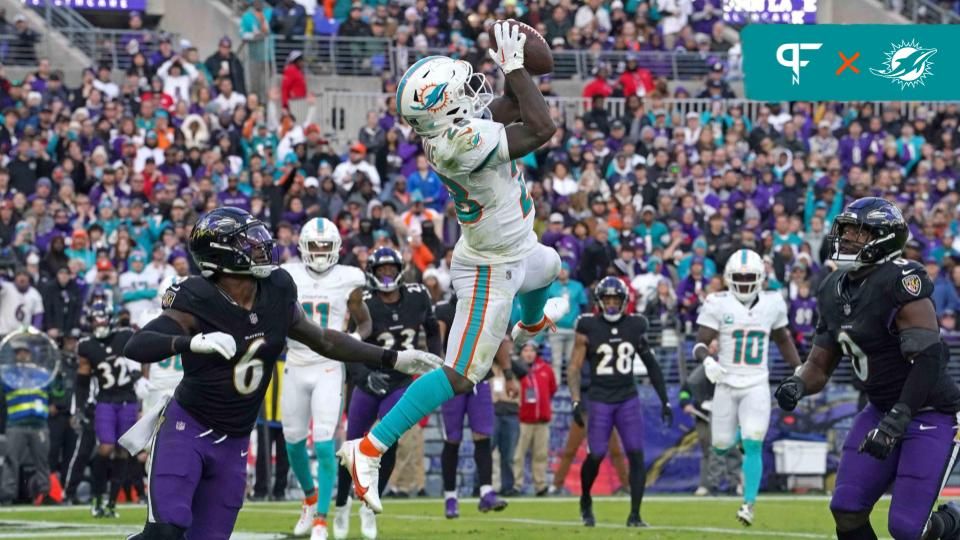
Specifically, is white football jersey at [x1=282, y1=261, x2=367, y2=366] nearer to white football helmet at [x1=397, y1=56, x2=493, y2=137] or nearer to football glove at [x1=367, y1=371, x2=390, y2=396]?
football glove at [x1=367, y1=371, x2=390, y2=396]

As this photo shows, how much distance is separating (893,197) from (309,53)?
8.29m

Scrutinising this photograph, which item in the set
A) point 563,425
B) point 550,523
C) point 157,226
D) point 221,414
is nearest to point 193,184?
point 157,226

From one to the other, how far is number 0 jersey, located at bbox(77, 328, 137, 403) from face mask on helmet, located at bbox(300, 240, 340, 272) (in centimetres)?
330

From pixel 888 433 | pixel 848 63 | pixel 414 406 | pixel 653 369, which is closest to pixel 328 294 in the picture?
pixel 653 369

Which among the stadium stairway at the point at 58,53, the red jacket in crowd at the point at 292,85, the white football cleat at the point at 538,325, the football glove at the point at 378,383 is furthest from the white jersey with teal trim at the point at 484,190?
the stadium stairway at the point at 58,53

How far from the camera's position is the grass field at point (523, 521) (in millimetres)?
12320

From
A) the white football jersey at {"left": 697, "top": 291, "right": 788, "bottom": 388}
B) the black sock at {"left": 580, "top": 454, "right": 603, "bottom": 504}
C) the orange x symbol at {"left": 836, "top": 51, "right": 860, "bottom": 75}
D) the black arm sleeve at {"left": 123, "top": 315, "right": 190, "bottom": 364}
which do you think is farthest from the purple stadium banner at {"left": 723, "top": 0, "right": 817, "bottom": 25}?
the black arm sleeve at {"left": 123, "top": 315, "right": 190, "bottom": 364}

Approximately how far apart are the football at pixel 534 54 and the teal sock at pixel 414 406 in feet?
5.44

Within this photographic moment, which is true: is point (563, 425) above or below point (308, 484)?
below

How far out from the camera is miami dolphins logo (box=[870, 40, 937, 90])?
10.8 m

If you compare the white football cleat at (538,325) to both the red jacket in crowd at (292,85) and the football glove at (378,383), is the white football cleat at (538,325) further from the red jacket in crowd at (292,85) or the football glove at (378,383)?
the red jacket in crowd at (292,85)

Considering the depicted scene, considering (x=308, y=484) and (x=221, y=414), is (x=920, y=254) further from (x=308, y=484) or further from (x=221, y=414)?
(x=221, y=414)

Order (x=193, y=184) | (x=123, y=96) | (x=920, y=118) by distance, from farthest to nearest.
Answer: (x=920, y=118)
(x=123, y=96)
(x=193, y=184)

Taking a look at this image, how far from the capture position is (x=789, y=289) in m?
19.4
